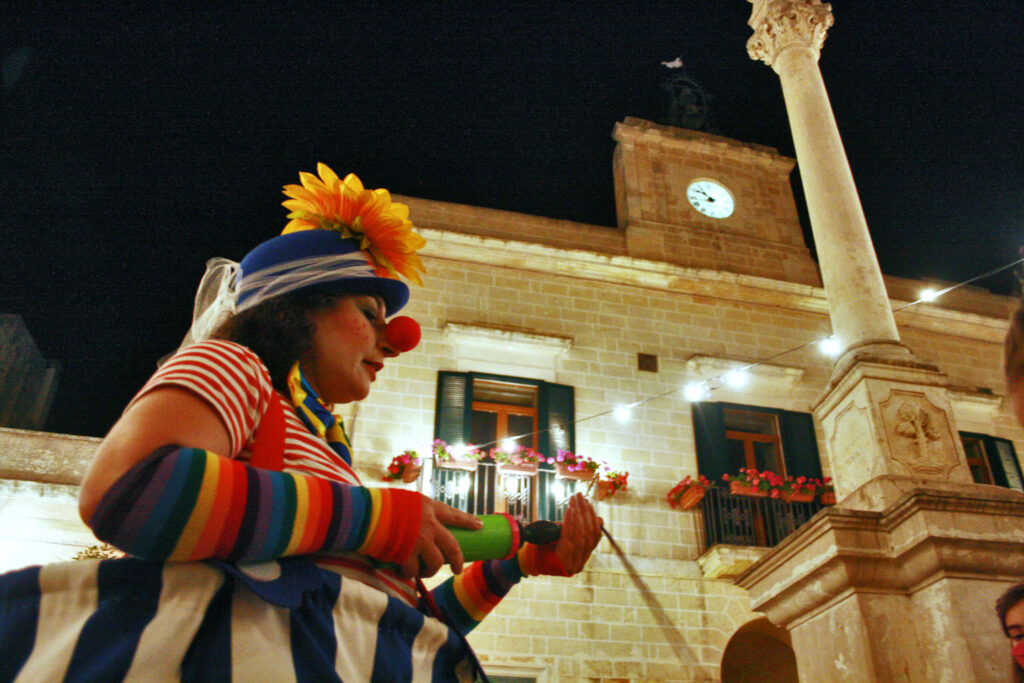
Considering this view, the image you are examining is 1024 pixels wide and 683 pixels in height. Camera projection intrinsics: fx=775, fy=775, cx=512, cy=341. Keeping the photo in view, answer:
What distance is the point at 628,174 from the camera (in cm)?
1359

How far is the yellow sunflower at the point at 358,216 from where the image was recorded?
2.02m

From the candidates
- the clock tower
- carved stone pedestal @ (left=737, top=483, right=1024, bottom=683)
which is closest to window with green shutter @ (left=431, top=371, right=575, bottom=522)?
the clock tower

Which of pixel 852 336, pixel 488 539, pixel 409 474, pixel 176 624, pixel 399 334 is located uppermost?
pixel 409 474

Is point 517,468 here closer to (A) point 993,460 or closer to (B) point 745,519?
(B) point 745,519

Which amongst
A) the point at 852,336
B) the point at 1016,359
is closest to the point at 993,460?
the point at 852,336

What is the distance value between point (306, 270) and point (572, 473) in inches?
340

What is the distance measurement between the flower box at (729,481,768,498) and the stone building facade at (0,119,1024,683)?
56cm

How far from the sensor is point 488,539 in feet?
5.10

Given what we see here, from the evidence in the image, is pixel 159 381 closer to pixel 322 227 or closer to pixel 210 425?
pixel 210 425

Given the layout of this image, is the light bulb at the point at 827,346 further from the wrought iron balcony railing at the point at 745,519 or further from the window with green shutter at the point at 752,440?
the wrought iron balcony railing at the point at 745,519

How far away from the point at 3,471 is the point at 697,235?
10.8 m

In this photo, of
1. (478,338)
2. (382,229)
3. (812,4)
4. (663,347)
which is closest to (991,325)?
(663,347)

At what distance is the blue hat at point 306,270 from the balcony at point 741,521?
8.85m

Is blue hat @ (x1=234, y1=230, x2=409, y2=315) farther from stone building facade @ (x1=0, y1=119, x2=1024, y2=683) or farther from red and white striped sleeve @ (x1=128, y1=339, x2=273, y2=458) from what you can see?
stone building facade @ (x1=0, y1=119, x2=1024, y2=683)
